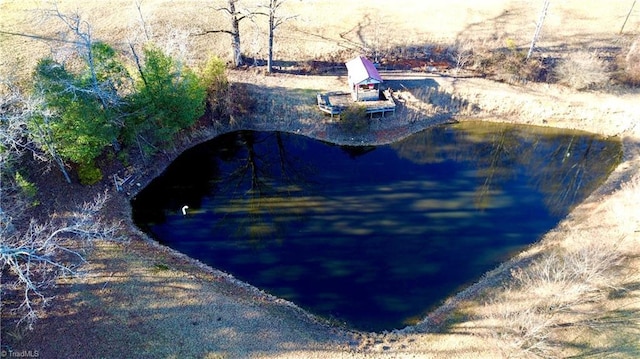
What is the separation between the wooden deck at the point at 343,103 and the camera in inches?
1566

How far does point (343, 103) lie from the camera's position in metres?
40.6

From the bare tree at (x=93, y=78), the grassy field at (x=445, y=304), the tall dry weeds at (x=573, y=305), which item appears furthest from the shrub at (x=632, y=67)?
the bare tree at (x=93, y=78)

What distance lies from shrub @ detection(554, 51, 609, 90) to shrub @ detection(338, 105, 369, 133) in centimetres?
2234

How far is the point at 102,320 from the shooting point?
23.3m

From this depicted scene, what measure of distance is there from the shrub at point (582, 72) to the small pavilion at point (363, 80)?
66.4 ft

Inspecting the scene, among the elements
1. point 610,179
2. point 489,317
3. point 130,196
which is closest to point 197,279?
point 130,196

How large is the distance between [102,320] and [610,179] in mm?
40176

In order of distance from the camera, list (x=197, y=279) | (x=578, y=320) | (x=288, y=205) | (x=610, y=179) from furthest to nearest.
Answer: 1. (x=610, y=179)
2. (x=288, y=205)
3. (x=197, y=279)
4. (x=578, y=320)

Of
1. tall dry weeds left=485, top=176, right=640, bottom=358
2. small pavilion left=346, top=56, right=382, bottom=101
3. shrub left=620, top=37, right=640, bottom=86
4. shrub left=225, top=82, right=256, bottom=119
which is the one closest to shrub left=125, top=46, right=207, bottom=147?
shrub left=225, top=82, right=256, bottom=119

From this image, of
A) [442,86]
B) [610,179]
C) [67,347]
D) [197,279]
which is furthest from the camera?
[442,86]

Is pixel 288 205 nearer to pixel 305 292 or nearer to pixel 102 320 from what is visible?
pixel 305 292

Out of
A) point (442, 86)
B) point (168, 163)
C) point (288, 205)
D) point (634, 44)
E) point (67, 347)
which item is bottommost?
point (67, 347)

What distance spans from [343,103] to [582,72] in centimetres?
2522

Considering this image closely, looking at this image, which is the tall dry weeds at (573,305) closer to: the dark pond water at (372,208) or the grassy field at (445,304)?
the grassy field at (445,304)
